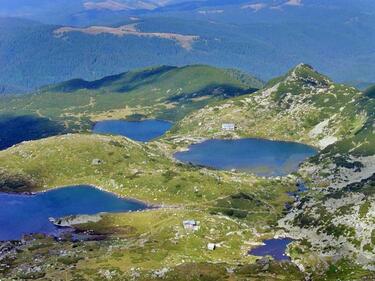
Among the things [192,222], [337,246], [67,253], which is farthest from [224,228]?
[67,253]

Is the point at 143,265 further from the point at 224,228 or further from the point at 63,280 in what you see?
the point at 224,228

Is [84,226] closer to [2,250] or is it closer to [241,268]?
[2,250]

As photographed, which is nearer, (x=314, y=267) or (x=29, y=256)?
(x=314, y=267)

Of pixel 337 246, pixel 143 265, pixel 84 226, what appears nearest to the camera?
pixel 143 265

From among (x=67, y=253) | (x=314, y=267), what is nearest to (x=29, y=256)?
(x=67, y=253)

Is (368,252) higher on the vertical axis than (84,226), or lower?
higher

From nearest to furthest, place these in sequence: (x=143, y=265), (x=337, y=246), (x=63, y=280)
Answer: (x=63, y=280), (x=143, y=265), (x=337, y=246)
